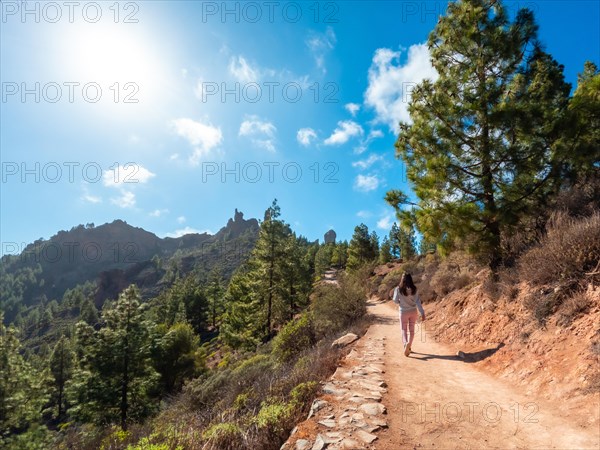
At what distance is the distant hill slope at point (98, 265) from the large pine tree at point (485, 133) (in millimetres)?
114428

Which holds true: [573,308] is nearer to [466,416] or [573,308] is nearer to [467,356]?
[467,356]

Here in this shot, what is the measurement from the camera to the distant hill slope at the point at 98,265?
128375mm

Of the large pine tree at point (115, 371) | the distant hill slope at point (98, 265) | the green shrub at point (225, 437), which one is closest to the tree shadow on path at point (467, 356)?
the green shrub at point (225, 437)

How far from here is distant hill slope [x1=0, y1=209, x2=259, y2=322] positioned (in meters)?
128

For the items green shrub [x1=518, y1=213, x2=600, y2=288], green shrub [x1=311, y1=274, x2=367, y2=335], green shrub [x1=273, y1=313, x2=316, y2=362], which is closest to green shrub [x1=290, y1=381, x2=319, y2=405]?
green shrub [x1=518, y1=213, x2=600, y2=288]

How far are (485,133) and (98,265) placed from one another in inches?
8822

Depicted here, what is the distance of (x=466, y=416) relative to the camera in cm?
399

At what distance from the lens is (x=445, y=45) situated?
9070mm

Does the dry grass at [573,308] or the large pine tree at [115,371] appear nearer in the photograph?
the dry grass at [573,308]

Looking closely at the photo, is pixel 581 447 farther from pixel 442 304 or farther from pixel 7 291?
pixel 7 291

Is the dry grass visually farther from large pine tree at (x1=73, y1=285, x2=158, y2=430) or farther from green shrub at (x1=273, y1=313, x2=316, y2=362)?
large pine tree at (x1=73, y1=285, x2=158, y2=430)

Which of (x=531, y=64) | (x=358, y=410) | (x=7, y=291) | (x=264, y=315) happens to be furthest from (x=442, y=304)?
(x=7, y=291)

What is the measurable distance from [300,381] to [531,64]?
10.0m

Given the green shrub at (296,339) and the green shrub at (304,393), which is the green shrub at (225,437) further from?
the green shrub at (296,339)
